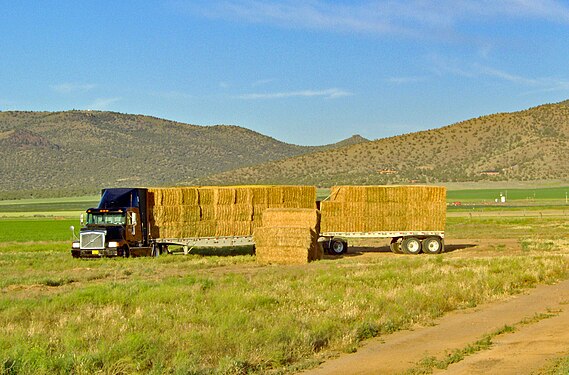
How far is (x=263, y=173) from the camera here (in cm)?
17012

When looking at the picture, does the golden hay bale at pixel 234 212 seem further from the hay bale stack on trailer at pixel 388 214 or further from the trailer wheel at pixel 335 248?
the trailer wheel at pixel 335 248

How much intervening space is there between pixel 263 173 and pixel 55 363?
157099mm

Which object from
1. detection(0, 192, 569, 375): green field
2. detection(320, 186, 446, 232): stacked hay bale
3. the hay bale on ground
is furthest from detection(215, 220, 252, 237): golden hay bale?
the hay bale on ground

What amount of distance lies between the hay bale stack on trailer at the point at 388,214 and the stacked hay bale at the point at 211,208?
87.6 inches

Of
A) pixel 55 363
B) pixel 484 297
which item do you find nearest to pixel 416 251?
pixel 484 297

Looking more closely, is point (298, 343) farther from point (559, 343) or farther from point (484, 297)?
point (484, 297)

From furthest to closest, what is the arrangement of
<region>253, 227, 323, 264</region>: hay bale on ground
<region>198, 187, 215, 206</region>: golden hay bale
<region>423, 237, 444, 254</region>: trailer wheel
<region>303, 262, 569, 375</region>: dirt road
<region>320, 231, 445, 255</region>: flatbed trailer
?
1. <region>423, 237, 444, 254</region>: trailer wheel
2. <region>320, 231, 445, 255</region>: flatbed trailer
3. <region>198, 187, 215, 206</region>: golden hay bale
4. <region>253, 227, 323, 264</region>: hay bale on ground
5. <region>303, 262, 569, 375</region>: dirt road

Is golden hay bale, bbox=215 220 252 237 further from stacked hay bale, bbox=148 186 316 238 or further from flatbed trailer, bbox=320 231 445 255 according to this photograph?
flatbed trailer, bbox=320 231 445 255

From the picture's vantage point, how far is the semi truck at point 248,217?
1457 inches

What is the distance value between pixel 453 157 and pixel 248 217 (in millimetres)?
129014

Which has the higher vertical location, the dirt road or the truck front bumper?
the truck front bumper

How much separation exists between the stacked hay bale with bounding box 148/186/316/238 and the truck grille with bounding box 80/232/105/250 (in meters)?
2.75

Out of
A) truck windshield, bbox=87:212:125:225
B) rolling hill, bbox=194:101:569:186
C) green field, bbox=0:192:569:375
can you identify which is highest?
rolling hill, bbox=194:101:569:186

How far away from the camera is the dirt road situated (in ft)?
44.8
